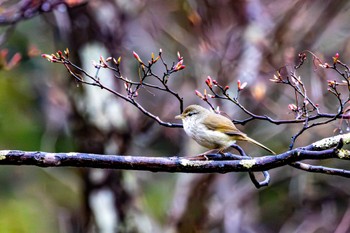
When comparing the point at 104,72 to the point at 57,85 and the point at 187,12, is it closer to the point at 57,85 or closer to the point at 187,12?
the point at 187,12

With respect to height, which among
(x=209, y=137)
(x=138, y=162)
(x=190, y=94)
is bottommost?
(x=138, y=162)

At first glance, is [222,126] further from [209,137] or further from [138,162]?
[138,162]

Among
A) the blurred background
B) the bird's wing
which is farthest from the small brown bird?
the blurred background

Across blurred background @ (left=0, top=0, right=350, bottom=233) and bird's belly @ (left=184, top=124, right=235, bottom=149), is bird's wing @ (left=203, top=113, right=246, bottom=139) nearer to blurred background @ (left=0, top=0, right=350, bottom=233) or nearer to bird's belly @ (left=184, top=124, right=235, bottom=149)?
bird's belly @ (left=184, top=124, right=235, bottom=149)

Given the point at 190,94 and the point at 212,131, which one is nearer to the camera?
the point at 212,131

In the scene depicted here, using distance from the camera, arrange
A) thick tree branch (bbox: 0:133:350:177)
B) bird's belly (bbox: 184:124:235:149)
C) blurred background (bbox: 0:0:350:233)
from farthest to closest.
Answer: blurred background (bbox: 0:0:350:233), bird's belly (bbox: 184:124:235:149), thick tree branch (bbox: 0:133:350:177)

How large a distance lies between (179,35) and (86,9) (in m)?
1.45

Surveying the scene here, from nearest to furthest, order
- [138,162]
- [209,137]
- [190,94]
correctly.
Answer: [138,162] → [209,137] → [190,94]

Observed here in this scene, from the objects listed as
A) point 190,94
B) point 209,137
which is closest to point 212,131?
point 209,137

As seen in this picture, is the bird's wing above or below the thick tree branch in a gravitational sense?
above

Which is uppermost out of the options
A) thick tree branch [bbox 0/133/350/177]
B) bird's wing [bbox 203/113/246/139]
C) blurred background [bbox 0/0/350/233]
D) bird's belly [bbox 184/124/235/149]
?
blurred background [bbox 0/0/350/233]

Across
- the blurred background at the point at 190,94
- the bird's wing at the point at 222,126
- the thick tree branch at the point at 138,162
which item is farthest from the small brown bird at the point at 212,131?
the blurred background at the point at 190,94

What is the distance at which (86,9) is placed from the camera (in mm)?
5512

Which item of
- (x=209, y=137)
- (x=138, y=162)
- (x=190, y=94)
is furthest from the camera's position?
(x=190, y=94)
